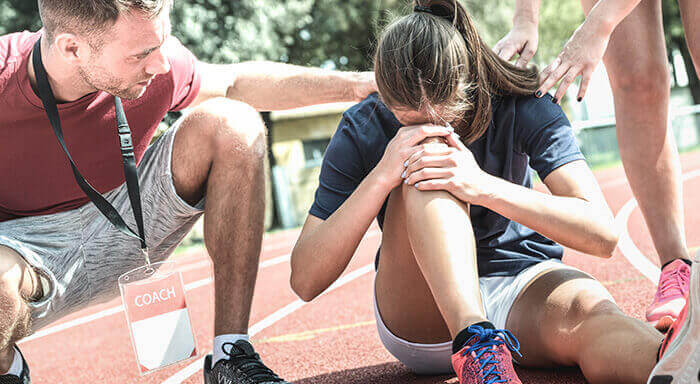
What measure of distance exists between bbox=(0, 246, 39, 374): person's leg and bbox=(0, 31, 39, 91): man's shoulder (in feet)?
2.13

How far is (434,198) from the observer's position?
2072mm

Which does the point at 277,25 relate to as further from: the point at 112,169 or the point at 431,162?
the point at 431,162

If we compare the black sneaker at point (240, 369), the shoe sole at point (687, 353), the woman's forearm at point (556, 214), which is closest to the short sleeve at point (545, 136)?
the woman's forearm at point (556, 214)

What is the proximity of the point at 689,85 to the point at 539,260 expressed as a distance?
32574 millimetres

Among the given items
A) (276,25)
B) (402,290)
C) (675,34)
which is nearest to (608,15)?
(402,290)

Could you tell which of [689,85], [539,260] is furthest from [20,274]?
[689,85]

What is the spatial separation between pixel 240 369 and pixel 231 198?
636 mm

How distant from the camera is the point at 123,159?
2660 millimetres

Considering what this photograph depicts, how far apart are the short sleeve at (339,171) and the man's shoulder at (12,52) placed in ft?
3.98

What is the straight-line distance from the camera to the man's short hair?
8.38 ft

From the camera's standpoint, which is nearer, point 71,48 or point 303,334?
point 71,48

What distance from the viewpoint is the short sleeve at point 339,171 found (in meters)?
2.54

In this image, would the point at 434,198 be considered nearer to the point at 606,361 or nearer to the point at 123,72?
the point at 606,361

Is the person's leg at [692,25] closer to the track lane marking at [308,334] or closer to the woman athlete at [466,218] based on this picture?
the woman athlete at [466,218]
